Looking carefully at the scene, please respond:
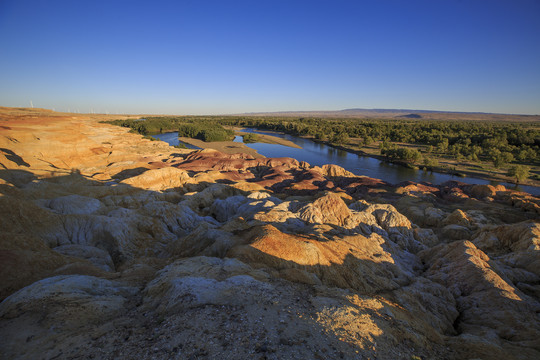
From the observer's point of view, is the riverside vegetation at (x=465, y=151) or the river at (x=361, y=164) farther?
the riverside vegetation at (x=465, y=151)

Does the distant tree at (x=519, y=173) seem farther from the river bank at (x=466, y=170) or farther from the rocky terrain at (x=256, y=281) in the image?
the rocky terrain at (x=256, y=281)

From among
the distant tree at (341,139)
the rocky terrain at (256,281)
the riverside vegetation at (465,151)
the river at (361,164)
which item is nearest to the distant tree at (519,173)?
the riverside vegetation at (465,151)

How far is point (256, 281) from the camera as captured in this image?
10633mm

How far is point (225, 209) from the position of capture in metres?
29.0

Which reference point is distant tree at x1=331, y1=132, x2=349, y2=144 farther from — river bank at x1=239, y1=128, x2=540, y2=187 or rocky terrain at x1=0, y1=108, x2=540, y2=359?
rocky terrain at x1=0, y1=108, x2=540, y2=359

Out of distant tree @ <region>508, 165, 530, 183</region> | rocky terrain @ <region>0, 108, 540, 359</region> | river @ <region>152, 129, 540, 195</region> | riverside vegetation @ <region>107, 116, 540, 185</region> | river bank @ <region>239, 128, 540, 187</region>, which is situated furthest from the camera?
riverside vegetation @ <region>107, 116, 540, 185</region>

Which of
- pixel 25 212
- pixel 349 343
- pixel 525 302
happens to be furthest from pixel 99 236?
pixel 525 302

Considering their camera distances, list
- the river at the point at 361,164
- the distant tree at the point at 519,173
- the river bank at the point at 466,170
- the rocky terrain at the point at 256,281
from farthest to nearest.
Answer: the river at the point at 361,164, the river bank at the point at 466,170, the distant tree at the point at 519,173, the rocky terrain at the point at 256,281

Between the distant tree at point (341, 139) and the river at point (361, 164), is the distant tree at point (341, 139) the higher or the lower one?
the higher one

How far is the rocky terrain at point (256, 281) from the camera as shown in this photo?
23.7 ft

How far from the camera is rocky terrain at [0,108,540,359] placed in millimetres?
7215

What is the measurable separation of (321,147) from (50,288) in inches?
4351

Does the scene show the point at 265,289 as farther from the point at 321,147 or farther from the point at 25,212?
the point at 321,147

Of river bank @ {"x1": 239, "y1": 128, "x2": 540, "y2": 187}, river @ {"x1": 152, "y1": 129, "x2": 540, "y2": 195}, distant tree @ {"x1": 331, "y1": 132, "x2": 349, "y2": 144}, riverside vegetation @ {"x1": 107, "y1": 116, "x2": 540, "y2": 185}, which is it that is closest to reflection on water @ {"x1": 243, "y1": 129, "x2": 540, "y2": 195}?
river @ {"x1": 152, "y1": 129, "x2": 540, "y2": 195}
